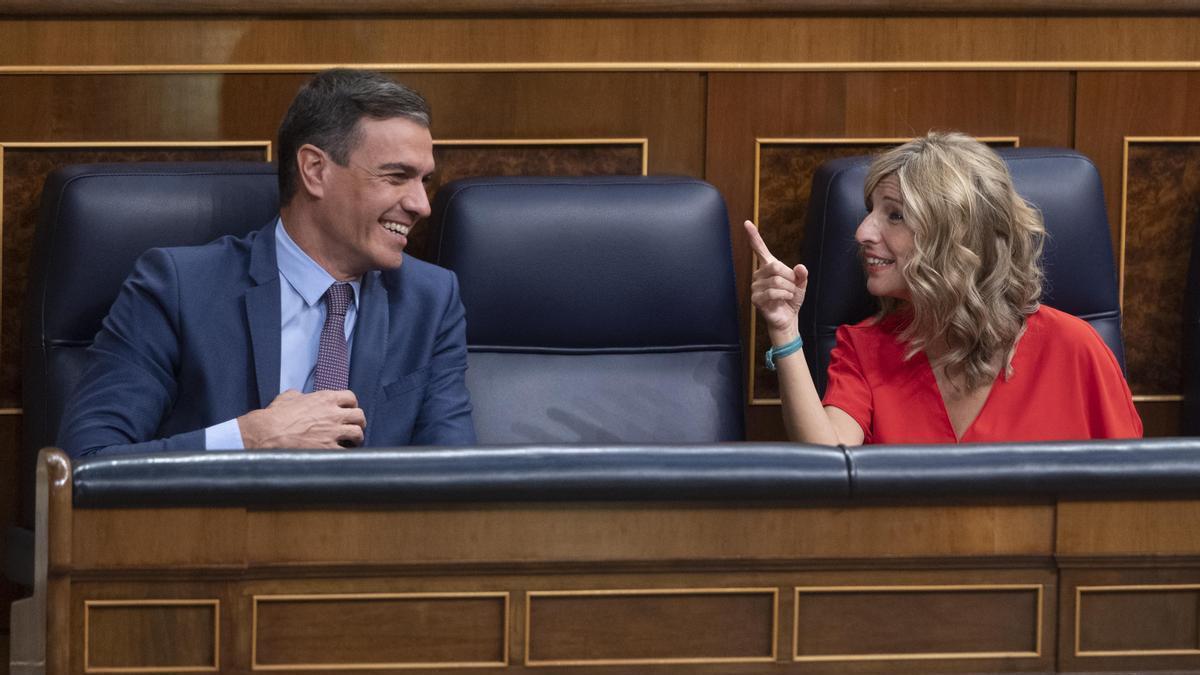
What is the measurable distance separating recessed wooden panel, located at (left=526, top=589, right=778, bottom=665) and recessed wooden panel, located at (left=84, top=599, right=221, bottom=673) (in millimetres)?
217

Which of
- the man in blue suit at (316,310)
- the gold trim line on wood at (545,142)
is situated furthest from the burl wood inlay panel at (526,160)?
the man in blue suit at (316,310)

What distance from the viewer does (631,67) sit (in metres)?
2.10

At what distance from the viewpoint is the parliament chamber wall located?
203 cm

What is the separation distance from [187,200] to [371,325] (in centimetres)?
29

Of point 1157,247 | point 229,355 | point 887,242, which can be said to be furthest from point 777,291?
point 1157,247

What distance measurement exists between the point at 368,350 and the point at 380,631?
2.42 ft

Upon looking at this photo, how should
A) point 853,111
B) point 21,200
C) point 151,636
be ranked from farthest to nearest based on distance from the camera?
point 853,111 → point 21,200 → point 151,636

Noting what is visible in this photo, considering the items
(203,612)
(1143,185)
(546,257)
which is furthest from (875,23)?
(203,612)

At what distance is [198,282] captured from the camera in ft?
5.58

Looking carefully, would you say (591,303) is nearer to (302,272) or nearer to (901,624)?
(302,272)

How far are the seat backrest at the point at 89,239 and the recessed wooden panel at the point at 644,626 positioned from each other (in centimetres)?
95

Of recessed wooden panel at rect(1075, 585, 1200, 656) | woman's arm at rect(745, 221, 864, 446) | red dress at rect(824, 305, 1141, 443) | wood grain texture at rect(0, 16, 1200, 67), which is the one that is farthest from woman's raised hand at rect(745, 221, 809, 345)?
recessed wooden panel at rect(1075, 585, 1200, 656)

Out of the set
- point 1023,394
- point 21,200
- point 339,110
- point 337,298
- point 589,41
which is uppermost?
point 589,41

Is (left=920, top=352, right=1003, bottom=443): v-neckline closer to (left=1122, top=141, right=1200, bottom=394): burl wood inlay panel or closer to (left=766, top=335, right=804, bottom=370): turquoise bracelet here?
(left=766, top=335, right=804, bottom=370): turquoise bracelet
